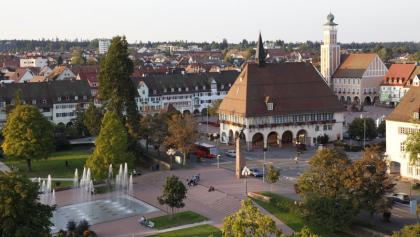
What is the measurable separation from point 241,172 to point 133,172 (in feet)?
33.7

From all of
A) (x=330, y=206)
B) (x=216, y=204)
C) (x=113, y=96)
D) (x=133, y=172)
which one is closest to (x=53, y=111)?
(x=113, y=96)

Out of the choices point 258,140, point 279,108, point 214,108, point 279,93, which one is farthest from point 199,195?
point 214,108

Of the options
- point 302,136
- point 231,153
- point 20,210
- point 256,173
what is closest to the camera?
point 20,210

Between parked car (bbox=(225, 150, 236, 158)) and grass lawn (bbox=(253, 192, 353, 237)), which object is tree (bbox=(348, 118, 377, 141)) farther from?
grass lawn (bbox=(253, 192, 353, 237))

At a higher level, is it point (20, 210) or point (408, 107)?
point (408, 107)

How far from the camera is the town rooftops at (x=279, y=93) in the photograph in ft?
237

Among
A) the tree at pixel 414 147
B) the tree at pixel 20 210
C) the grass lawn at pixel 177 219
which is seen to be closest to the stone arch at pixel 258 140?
the tree at pixel 414 147

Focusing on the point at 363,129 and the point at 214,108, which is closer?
the point at 363,129

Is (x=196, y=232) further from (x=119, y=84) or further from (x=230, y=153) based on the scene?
(x=119, y=84)

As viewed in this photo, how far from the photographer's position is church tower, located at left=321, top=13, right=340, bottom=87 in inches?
4552

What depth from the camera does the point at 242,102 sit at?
72.2 meters

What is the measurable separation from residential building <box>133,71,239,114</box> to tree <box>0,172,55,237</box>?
61884 millimetres

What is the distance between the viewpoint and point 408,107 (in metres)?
55.8

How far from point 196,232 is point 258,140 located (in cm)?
3385
